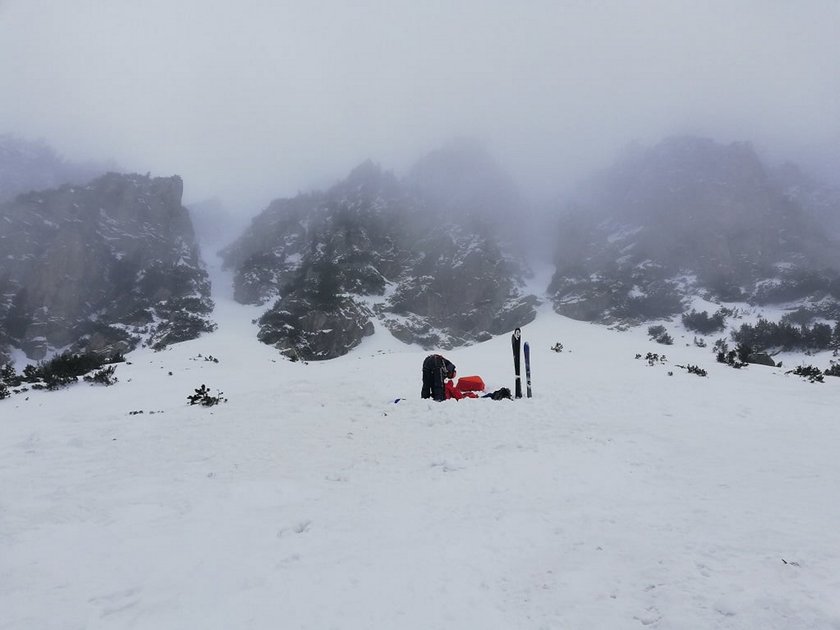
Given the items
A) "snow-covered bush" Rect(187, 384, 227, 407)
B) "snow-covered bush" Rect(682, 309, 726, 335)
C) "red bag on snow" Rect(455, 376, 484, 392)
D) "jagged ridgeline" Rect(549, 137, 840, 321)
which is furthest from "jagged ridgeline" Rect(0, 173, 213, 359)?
"snow-covered bush" Rect(682, 309, 726, 335)

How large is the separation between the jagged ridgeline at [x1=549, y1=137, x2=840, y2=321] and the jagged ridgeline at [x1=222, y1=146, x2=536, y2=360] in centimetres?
1566

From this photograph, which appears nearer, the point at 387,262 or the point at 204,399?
the point at 204,399

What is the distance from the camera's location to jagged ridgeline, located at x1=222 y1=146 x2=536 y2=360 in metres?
79.9

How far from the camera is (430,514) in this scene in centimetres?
614

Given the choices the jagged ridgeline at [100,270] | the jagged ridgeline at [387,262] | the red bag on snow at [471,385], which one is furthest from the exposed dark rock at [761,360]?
the jagged ridgeline at [100,270]

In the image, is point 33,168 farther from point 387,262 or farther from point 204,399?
point 204,399

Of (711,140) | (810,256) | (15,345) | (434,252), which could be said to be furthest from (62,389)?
(711,140)

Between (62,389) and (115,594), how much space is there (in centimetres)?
1445

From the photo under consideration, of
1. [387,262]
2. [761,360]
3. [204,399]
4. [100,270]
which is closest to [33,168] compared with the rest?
[100,270]

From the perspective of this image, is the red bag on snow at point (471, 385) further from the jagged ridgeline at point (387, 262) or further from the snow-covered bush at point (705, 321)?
the snow-covered bush at point (705, 321)

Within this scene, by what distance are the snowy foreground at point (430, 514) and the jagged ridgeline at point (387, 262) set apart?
61.5 m

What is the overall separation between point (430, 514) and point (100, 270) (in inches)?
4108

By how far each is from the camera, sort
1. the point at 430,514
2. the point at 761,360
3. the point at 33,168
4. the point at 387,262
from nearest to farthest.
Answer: the point at 430,514
the point at 761,360
the point at 387,262
the point at 33,168

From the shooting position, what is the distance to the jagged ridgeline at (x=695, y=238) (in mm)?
76312
